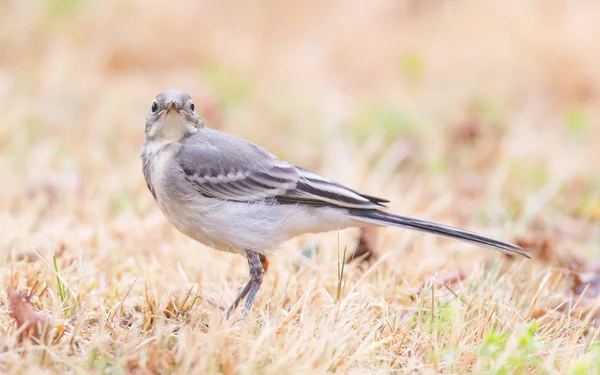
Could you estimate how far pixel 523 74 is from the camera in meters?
9.86

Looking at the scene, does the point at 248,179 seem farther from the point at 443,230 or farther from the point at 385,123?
the point at 385,123

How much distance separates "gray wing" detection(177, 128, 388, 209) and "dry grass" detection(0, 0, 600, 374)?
0.96ft

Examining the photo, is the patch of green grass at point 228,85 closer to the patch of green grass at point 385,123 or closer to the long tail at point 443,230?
the patch of green grass at point 385,123

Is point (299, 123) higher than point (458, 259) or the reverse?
higher

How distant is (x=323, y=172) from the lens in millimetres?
6961

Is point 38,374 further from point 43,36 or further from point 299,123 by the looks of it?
point 43,36

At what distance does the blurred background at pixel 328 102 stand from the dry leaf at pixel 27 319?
4.87 feet

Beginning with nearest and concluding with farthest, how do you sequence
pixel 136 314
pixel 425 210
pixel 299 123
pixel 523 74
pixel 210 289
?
1. pixel 136 314
2. pixel 210 289
3. pixel 425 210
4. pixel 299 123
5. pixel 523 74

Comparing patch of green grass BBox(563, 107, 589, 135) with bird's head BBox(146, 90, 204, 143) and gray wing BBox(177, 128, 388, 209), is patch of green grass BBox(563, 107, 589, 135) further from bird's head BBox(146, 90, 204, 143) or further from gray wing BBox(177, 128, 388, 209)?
bird's head BBox(146, 90, 204, 143)

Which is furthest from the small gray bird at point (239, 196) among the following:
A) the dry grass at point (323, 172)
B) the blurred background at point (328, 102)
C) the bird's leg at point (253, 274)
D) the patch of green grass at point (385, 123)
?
the patch of green grass at point (385, 123)

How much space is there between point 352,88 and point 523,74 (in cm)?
Result: 204

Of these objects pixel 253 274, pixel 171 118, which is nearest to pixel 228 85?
pixel 171 118

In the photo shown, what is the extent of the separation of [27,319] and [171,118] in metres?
1.33

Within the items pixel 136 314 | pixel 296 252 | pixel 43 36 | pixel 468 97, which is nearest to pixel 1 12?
pixel 43 36
